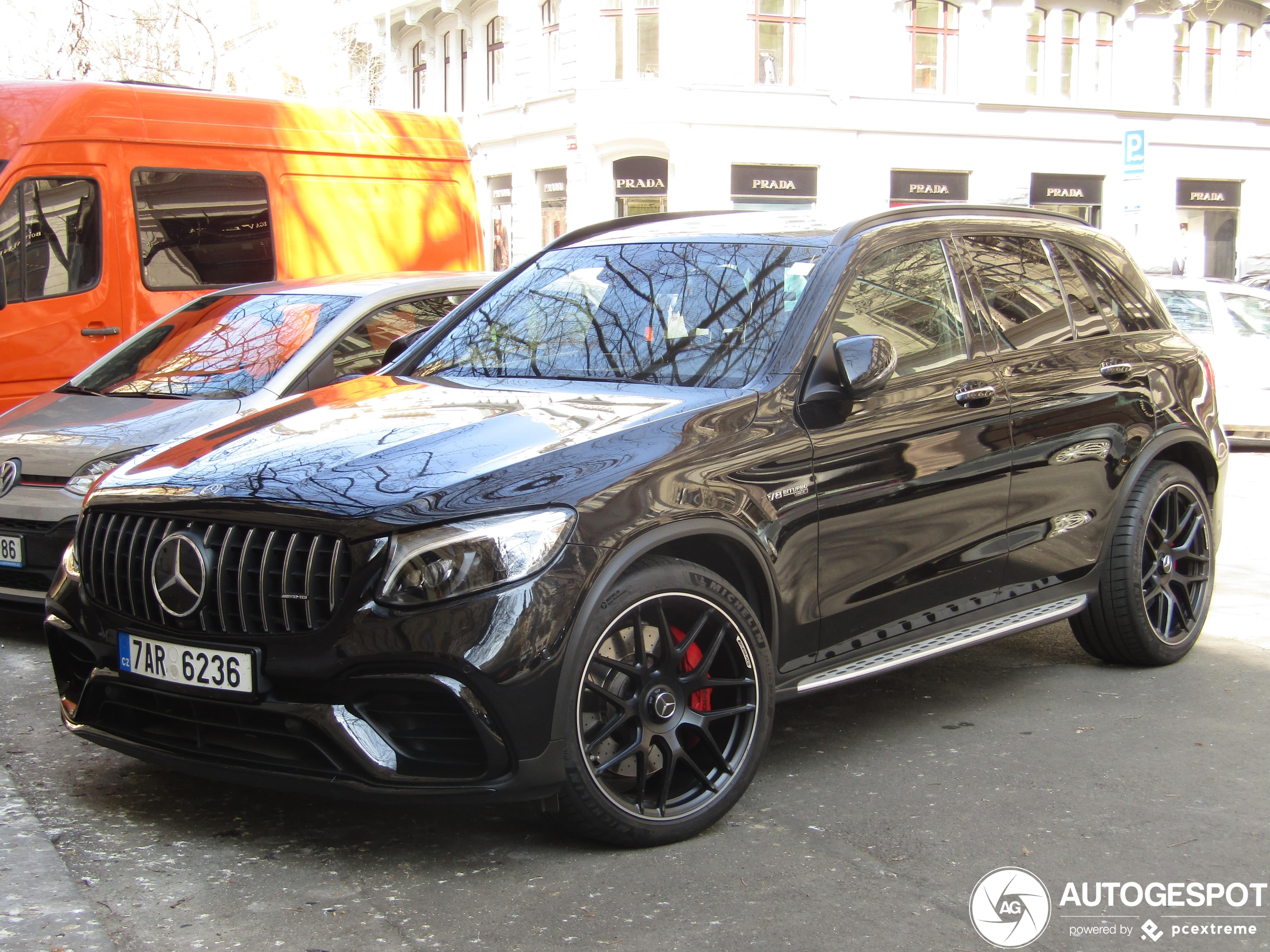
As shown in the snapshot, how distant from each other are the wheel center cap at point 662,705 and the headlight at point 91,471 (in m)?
3.02

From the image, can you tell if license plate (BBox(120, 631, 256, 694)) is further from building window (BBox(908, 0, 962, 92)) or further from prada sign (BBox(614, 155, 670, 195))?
building window (BBox(908, 0, 962, 92))

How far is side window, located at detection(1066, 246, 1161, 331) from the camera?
5.61 m

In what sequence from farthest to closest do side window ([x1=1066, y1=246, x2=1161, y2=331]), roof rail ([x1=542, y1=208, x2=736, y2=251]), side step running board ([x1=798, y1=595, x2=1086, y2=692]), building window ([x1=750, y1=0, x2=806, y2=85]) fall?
Result: building window ([x1=750, y1=0, x2=806, y2=85]) < side window ([x1=1066, y1=246, x2=1161, y2=331]) < roof rail ([x1=542, y1=208, x2=736, y2=251]) < side step running board ([x1=798, y1=595, x2=1086, y2=692])

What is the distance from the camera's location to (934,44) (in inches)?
1238

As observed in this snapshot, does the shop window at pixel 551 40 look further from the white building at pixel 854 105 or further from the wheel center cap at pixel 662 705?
the wheel center cap at pixel 662 705

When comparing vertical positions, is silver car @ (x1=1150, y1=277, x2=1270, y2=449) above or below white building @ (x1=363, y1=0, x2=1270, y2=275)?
below

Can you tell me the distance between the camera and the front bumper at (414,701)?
3.33 m

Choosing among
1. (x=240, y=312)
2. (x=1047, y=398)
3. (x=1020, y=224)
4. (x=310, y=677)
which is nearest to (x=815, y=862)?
(x=310, y=677)

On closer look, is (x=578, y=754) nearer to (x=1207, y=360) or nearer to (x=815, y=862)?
(x=815, y=862)

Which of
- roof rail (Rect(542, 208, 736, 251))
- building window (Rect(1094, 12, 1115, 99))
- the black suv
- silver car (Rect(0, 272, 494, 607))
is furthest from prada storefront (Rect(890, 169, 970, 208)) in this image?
the black suv

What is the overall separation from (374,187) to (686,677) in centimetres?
845

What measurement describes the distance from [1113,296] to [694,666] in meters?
2.83

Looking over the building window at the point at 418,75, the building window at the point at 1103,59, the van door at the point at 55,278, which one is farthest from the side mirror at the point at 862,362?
the building window at the point at 418,75

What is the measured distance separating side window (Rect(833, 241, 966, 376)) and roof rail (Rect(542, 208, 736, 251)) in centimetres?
74
